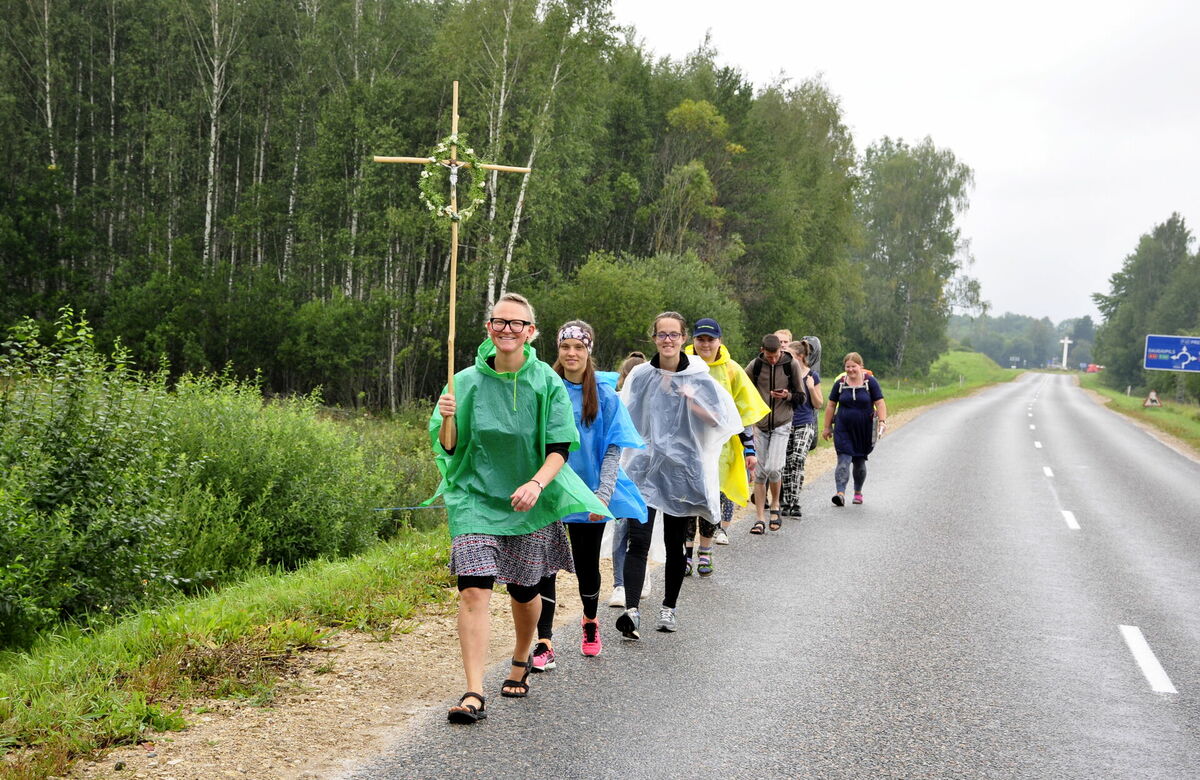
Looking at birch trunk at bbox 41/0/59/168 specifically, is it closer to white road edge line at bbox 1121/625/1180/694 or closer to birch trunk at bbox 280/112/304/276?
birch trunk at bbox 280/112/304/276

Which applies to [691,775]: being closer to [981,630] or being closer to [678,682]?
[678,682]

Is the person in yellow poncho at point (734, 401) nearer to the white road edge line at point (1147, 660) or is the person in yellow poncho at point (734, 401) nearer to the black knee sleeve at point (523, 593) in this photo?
the white road edge line at point (1147, 660)

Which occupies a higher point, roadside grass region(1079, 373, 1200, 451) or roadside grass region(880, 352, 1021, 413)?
roadside grass region(1079, 373, 1200, 451)

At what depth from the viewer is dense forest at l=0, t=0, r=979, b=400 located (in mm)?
30156

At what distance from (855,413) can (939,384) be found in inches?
2677

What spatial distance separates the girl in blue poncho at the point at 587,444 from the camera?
542cm

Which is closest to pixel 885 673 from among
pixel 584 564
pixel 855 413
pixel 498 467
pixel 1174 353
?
pixel 584 564

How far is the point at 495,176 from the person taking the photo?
29078 millimetres

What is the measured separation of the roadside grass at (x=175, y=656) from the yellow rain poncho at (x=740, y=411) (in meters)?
2.23

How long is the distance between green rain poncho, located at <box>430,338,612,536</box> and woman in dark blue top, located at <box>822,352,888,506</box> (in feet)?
26.7

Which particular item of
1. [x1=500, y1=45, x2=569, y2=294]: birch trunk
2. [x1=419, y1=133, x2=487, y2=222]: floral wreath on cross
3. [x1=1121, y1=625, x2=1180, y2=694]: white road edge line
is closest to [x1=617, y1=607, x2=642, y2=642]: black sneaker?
[x1=419, y1=133, x2=487, y2=222]: floral wreath on cross

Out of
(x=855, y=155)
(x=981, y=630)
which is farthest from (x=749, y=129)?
(x=981, y=630)

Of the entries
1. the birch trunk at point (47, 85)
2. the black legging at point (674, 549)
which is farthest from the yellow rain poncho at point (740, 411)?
the birch trunk at point (47, 85)

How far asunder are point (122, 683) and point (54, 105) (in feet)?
117
